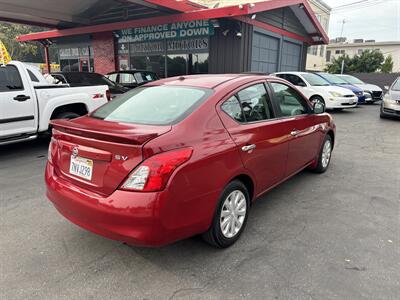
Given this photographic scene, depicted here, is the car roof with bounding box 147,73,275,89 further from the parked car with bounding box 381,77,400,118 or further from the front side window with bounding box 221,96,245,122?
the parked car with bounding box 381,77,400,118

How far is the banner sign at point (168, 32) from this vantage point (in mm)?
14119

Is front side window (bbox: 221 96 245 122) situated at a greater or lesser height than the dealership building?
lesser

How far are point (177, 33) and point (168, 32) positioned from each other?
543mm

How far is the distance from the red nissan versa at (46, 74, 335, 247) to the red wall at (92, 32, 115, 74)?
630 inches

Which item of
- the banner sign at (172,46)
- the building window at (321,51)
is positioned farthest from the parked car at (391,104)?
the building window at (321,51)

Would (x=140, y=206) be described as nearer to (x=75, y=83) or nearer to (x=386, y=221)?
(x=386, y=221)

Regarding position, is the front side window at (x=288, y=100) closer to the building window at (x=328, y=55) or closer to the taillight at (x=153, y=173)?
the taillight at (x=153, y=173)

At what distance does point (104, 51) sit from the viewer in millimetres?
18516

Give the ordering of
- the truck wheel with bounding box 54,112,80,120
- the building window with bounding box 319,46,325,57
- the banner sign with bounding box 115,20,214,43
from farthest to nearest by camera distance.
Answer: the building window with bounding box 319,46,325,57
the banner sign with bounding box 115,20,214,43
the truck wheel with bounding box 54,112,80,120

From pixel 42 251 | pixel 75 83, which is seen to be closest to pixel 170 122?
pixel 42 251

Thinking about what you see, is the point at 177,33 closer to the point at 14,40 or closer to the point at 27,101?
the point at 27,101

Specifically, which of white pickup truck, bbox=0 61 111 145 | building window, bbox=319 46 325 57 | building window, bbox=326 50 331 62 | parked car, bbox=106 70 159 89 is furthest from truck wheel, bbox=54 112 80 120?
building window, bbox=326 50 331 62

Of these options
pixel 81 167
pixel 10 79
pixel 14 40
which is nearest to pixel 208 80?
pixel 81 167

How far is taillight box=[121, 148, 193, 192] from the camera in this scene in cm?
230
